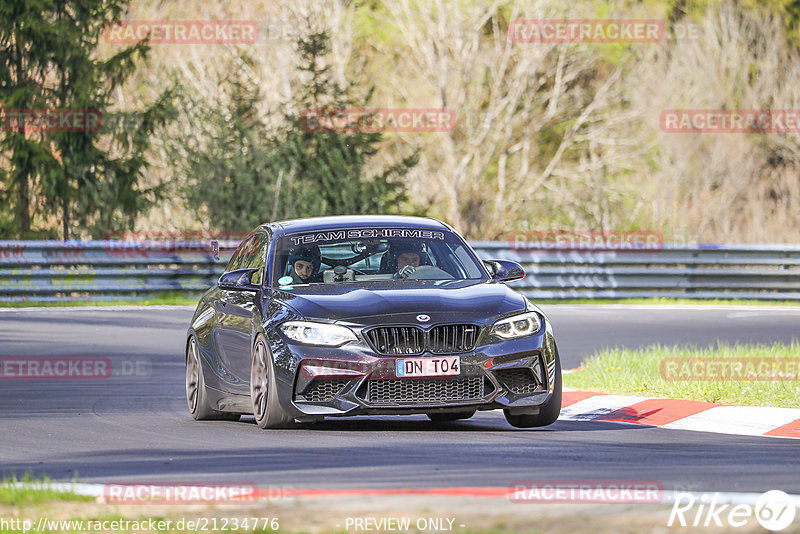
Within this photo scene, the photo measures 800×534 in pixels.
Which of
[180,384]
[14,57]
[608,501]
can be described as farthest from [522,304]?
[14,57]

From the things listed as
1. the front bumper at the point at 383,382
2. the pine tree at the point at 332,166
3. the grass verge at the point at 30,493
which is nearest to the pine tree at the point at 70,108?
the pine tree at the point at 332,166

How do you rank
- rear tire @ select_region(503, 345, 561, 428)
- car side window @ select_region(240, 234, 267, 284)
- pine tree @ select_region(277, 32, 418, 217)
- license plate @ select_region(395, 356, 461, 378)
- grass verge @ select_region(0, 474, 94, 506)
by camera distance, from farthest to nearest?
pine tree @ select_region(277, 32, 418, 217) → car side window @ select_region(240, 234, 267, 284) → rear tire @ select_region(503, 345, 561, 428) → license plate @ select_region(395, 356, 461, 378) → grass verge @ select_region(0, 474, 94, 506)

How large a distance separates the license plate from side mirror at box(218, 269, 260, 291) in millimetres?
1757

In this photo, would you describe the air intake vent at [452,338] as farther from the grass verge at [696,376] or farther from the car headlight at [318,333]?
the grass verge at [696,376]

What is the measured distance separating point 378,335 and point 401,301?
36 centimetres

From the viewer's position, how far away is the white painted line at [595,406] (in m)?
12.0

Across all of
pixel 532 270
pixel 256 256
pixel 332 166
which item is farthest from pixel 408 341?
pixel 332 166

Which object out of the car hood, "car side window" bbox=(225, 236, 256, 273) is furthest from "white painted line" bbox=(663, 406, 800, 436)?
"car side window" bbox=(225, 236, 256, 273)

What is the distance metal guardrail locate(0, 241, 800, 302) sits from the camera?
24.5 metres

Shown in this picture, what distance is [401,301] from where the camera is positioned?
10.3m

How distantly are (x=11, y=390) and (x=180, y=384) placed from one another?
1.67 meters

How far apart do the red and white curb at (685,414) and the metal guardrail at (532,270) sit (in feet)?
44.6

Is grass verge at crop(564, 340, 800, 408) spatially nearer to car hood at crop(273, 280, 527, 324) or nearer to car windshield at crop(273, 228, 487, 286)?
car windshield at crop(273, 228, 487, 286)

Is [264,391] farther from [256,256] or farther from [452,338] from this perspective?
[256,256]
